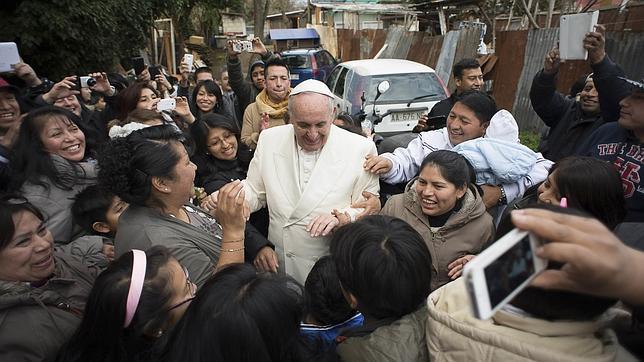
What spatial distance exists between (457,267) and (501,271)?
128 centimetres

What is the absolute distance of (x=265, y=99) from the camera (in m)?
4.61

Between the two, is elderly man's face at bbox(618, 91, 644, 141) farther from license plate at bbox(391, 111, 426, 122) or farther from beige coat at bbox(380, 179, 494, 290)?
license plate at bbox(391, 111, 426, 122)

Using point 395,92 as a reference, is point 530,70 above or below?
above

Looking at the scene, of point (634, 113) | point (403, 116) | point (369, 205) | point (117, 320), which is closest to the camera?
point (117, 320)

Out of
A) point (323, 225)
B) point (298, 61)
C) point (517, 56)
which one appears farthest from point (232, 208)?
point (298, 61)

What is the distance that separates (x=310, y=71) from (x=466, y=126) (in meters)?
10.9

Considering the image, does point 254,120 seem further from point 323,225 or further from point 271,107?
point 323,225

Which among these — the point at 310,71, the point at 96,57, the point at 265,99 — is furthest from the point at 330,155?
the point at 310,71

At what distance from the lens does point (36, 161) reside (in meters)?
2.52

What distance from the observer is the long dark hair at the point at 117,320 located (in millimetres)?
1354

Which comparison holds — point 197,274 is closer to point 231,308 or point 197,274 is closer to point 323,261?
point 323,261

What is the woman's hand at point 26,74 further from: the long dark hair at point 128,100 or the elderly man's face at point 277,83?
the elderly man's face at point 277,83

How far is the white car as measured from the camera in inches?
285

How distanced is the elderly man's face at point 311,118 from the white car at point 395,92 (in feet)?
15.4
